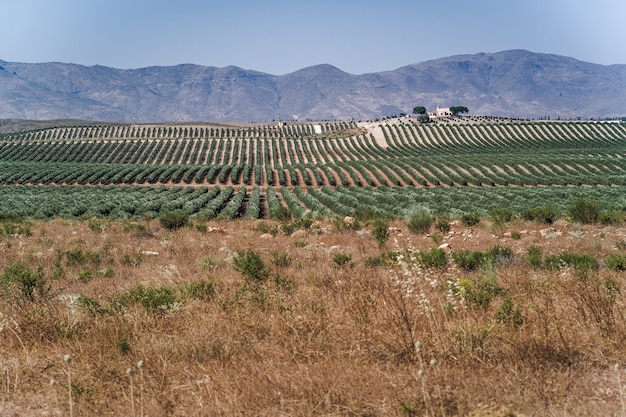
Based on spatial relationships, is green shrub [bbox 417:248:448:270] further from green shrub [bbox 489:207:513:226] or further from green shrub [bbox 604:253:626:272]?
green shrub [bbox 489:207:513:226]

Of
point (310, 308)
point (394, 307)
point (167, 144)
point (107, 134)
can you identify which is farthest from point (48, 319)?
point (107, 134)

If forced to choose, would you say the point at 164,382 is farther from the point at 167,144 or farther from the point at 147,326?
the point at 167,144

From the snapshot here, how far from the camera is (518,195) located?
35406 mm

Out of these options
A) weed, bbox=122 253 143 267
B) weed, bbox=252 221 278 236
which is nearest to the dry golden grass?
weed, bbox=122 253 143 267

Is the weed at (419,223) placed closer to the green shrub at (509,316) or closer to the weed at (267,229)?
the weed at (267,229)

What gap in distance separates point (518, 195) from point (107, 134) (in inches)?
5667

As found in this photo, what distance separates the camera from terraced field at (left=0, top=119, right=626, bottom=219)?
112ft

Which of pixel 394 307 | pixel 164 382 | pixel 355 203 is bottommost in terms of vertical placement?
pixel 355 203

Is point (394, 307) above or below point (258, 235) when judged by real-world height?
above

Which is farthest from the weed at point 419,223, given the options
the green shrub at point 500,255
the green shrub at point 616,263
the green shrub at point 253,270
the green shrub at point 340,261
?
the green shrub at point 253,270

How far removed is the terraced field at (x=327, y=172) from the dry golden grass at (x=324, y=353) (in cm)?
2051

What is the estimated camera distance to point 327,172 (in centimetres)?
6238

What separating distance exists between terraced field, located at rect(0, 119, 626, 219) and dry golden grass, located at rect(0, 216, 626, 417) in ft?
67.3

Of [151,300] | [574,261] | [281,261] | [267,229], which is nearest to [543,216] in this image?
[574,261]
